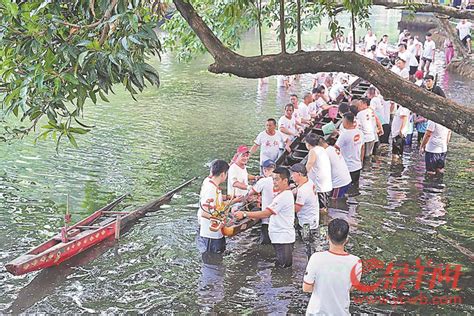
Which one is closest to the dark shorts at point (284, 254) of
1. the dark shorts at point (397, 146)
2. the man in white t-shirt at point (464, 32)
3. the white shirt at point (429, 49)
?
the dark shorts at point (397, 146)

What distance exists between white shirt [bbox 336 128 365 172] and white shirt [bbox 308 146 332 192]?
4.43 ft

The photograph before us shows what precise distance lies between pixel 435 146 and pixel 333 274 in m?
8.81

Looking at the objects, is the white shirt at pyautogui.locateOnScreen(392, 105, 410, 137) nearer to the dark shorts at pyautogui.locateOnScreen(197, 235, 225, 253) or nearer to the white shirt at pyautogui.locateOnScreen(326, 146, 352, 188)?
the white shirt at pyautogui.locateOnScreen(326, 146, 352, 188)

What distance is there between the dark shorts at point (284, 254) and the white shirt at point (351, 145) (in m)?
3.78

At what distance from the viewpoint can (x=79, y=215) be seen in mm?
12250

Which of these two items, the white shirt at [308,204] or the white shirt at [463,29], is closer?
the white shirt at [308,204]

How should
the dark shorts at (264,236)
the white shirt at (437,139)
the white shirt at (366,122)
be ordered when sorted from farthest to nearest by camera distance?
the white shirt at (366,122)
the white shirt at (437,139)
the dark shorts at (264,236)

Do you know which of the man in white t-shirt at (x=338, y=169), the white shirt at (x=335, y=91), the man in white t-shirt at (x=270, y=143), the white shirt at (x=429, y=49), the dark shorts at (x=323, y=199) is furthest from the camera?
the white shirt at (x=429, y=49)

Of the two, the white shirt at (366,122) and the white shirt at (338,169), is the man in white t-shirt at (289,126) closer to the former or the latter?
the white shirt at (366,122)

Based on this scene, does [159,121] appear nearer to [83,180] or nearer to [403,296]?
[83,180]

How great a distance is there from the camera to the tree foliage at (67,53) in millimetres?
5262

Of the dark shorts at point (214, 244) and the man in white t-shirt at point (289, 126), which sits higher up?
the man in white t-shirt at point (289, 126)

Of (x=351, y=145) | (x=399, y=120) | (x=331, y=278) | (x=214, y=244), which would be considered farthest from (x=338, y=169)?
(x=331, y=278)

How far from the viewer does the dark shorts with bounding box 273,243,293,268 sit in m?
9.46
